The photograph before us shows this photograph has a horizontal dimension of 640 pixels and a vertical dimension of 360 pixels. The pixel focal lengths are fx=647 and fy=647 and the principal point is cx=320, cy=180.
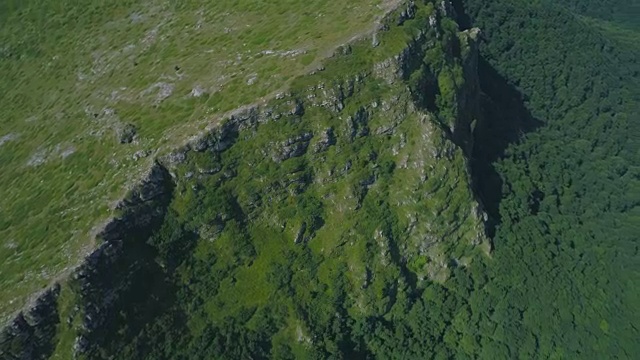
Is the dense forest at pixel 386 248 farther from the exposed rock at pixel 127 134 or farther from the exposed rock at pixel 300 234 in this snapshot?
the exposed rock at pixel 127 134

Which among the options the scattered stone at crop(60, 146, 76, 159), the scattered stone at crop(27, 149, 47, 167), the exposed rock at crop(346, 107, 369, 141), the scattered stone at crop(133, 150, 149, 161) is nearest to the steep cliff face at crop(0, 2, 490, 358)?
the exposed rock at crop(346, 107, 369, 141)

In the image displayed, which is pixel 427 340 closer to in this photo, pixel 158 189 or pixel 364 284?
pixel 364 284

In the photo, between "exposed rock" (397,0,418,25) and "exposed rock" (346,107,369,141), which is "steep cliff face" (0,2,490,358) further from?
"exposed rock" (397,0,418,25)

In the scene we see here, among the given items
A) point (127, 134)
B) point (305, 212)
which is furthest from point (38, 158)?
point (305, 212)

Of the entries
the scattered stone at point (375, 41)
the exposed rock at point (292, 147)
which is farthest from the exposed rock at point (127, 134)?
the scattered stone at point (375, 41)

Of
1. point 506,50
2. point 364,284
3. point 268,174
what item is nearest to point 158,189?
point 268,174
